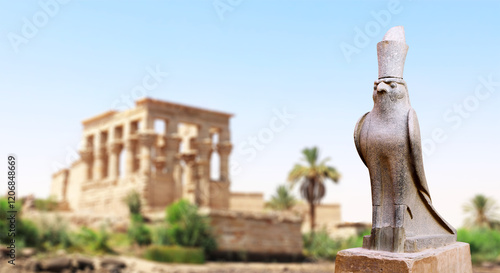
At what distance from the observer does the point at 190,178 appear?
30734mm

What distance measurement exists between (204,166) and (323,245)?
897 cm

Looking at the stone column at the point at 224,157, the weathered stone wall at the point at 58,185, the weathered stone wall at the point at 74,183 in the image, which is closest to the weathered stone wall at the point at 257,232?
the stone column at the point at 224,157

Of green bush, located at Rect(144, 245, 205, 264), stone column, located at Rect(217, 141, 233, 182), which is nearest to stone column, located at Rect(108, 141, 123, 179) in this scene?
stone column, located at Rect(217, 141, 233, 182)

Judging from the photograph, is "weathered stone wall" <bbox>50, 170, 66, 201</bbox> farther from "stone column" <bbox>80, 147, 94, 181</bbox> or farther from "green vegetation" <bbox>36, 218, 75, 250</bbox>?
"green vegetation" <bbox>36, 218, 75, 250</bbox>

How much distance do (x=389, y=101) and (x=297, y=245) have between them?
20.1 meters

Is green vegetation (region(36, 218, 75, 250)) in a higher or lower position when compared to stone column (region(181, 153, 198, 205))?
lower

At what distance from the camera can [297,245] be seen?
24.4 m

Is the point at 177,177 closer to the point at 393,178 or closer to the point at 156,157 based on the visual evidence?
the point at 156,157

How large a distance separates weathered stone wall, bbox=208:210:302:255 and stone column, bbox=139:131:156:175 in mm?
8501

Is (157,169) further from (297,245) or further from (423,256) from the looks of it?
(423,256)

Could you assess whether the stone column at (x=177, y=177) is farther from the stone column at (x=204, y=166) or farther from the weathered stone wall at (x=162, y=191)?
the stone column at (x=204, y=166)

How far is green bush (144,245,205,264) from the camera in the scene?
19531 millimetres

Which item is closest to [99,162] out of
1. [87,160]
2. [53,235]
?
[87,160]

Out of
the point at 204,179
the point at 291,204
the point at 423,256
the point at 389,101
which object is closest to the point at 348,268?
the point at 423,256
